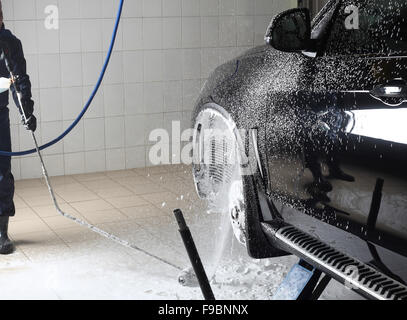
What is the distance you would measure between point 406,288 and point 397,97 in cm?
59

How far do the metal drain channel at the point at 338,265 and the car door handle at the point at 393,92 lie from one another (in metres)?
0.57

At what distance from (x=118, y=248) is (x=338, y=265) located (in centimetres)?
218

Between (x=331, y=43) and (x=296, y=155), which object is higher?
(x=331, y=43)

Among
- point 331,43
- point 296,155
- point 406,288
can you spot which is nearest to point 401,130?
point 406,288

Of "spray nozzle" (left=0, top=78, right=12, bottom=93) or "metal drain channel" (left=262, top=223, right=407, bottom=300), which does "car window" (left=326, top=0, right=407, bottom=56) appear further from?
"spray nozzle" (left=0, top=78, right=12, bottom=93)

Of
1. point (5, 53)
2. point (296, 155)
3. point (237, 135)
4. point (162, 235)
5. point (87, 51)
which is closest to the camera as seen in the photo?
point (296, 155)

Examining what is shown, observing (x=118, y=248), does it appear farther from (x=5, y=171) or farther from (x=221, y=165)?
(x=221, y=165)

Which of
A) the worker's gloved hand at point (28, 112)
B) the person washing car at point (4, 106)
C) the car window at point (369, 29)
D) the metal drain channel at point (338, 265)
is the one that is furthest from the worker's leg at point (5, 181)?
the car window at point (369, 29)

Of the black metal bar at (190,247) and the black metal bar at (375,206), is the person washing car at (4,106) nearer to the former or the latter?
the black metal bar at (190,247)

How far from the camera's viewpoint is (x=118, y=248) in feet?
14.0

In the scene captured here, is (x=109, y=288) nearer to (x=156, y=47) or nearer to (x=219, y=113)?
(x=219, y=113)

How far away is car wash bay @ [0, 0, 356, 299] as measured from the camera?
4.89 meters

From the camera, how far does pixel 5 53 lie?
13.7ft

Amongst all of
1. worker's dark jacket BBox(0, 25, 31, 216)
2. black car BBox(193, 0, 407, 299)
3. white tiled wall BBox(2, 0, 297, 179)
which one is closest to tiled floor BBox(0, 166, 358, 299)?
worker's dark jacket BBox(0, 25, 31, 216)
